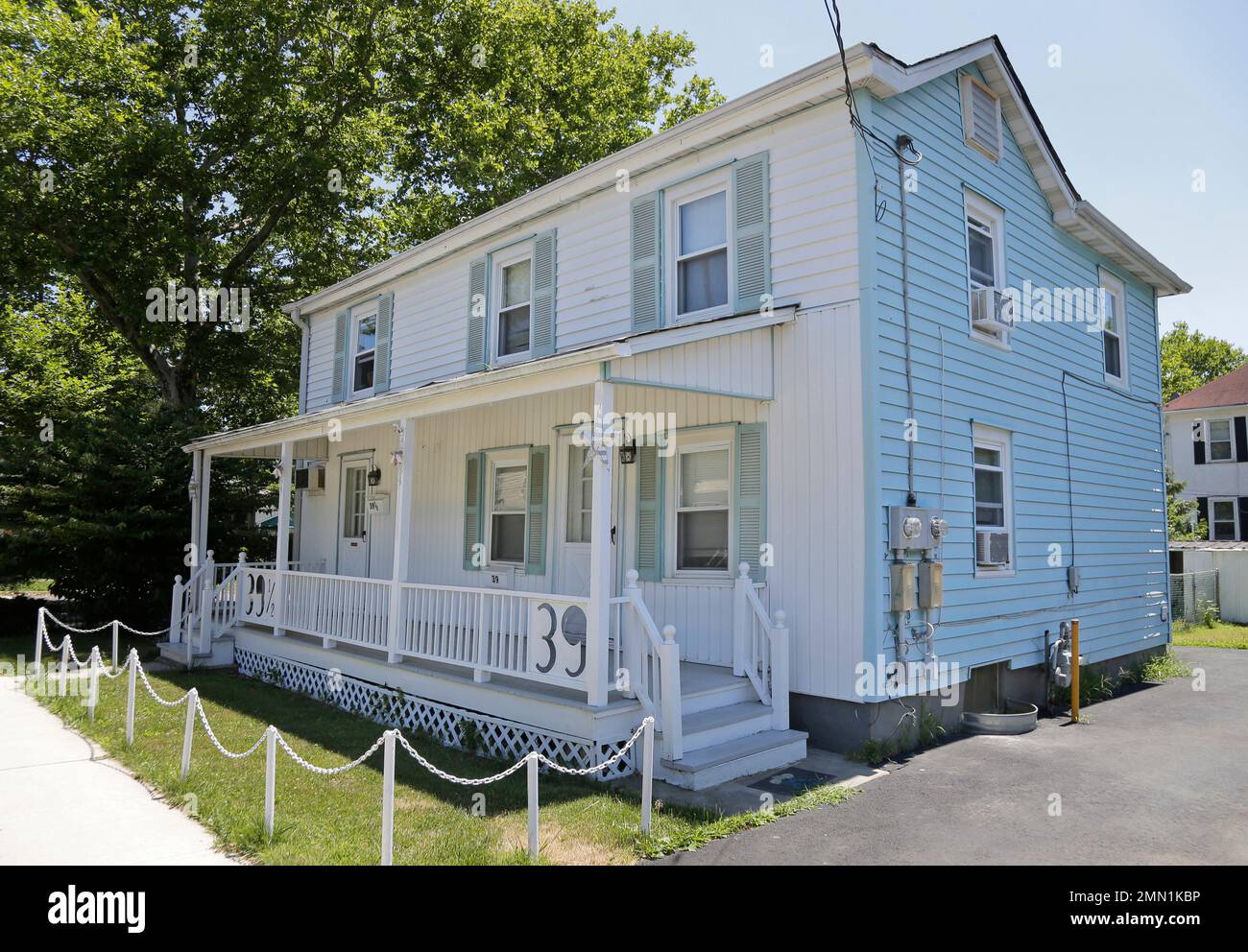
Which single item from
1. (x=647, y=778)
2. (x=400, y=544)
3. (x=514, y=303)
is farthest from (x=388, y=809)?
(x=514, y=303)

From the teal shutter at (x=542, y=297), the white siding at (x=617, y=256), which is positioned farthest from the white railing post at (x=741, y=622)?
the teal shutter at (x=542, y=297)

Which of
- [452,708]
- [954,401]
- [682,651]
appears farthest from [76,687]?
[954,401]

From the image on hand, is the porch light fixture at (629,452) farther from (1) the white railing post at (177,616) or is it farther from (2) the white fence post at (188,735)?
(1) the white railing post at (177,616)

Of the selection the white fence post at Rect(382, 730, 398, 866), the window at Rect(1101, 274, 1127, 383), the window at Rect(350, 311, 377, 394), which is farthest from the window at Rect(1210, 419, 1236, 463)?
the white fence post at Rect(382, 730, 398, 866)

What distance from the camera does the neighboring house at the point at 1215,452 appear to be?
25906 millimetres

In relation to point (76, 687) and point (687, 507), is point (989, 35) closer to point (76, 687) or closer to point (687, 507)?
point (687, 507)

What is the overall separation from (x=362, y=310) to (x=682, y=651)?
9.44 meters

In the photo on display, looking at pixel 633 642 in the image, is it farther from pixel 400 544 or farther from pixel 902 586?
pixel 400 544

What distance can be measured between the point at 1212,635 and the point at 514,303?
1600 centimetres

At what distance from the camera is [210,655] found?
1215 cm

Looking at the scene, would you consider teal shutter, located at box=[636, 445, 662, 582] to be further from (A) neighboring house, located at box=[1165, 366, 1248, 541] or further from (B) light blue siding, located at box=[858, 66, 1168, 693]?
(A) neighboring house, located at box=[1165, 366, 1248, 541]

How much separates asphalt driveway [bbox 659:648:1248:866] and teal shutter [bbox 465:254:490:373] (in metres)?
7.90

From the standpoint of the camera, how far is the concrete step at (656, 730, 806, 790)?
6.39m

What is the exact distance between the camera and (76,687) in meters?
10.1
